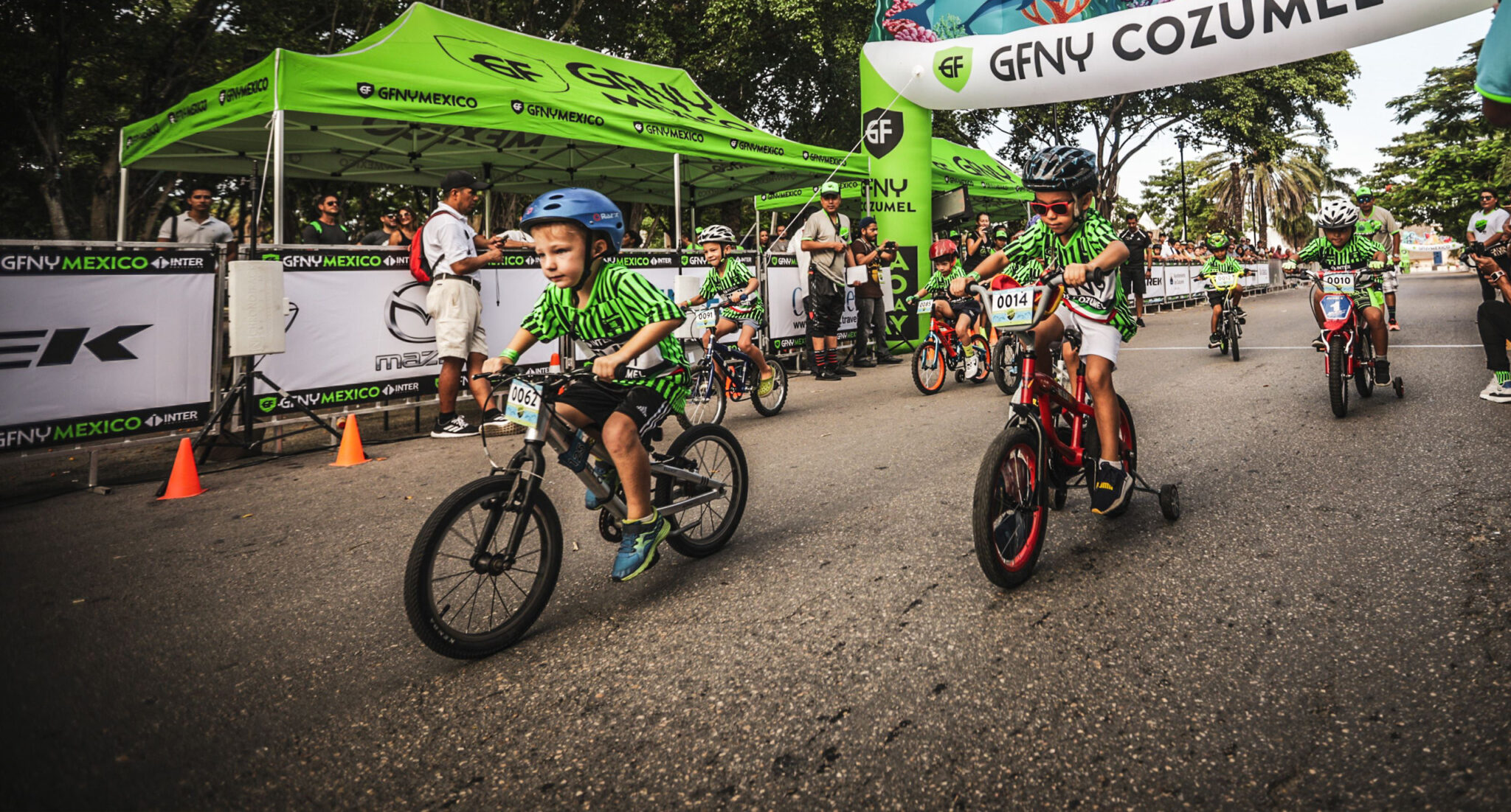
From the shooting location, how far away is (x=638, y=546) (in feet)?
11.7

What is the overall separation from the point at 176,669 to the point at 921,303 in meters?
7.57

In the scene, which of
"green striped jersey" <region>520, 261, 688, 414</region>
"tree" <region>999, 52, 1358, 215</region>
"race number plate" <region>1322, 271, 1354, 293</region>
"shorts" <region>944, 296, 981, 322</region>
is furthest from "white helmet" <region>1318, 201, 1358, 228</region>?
"tree" <region>999, 52, 1358, 215</region>

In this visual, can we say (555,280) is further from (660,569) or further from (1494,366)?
(1494,366)

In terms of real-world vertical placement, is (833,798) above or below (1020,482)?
below

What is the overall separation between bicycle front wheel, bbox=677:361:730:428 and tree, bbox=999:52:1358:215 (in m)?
24.1

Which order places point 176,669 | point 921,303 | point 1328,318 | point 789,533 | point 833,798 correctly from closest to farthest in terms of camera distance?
point 833,798 < point 176,669 < point 789,533 < point 1328,318 < point 921,303

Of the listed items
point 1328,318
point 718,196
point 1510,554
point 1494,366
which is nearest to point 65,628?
point 1510,554

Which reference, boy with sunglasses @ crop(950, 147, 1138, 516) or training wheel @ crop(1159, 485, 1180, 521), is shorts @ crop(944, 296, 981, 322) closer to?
boy with sunglasses @ crop(950, 147, 1138, 516)

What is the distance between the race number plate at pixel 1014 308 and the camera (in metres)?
3.72

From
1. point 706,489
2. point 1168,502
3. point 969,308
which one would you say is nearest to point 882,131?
point 969,308

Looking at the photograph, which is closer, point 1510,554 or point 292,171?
point 1510,554

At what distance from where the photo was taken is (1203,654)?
112 inches

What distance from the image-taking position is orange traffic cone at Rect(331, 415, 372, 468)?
671 cm

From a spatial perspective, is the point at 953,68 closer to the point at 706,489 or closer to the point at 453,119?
the point at 453,119
